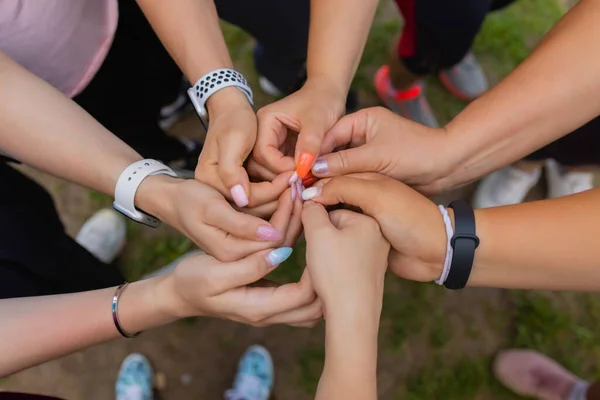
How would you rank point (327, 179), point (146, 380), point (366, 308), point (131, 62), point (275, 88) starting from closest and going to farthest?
point (366, 308) < point (327, 179) < point (131, 62) < point (146, 380) < point (275, 88)

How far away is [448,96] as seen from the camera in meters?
2.37

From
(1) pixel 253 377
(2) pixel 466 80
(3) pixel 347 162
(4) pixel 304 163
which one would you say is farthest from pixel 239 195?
(2) pixel 466 80

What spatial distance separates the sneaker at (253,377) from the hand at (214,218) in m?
0.90

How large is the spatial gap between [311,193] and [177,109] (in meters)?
1.34

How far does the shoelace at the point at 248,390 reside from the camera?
1790mm

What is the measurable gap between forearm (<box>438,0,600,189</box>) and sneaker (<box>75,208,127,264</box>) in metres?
1.48

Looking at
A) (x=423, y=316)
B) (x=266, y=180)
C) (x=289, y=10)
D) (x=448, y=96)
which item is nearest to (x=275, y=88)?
(x=289, y=10)

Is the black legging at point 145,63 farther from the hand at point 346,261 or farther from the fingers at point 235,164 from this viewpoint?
the hand at point 346,261

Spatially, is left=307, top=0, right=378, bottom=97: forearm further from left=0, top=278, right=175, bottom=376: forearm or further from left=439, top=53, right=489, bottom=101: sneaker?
left=439, top=53, right=489, bottom=101: sneaker

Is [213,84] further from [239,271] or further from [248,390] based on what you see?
[248,390]

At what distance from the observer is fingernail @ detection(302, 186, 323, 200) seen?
3.82ft

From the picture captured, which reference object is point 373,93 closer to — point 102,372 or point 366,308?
point 366,308

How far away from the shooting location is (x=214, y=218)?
1.07 metres

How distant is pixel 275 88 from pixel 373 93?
520mm
